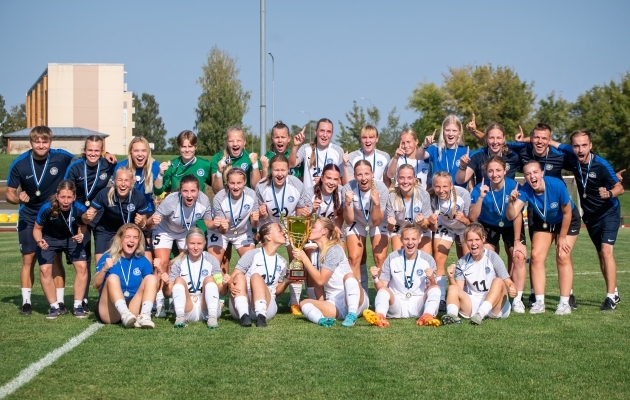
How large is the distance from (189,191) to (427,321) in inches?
112

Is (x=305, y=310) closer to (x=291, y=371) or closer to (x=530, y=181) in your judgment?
(x=291, y=371)

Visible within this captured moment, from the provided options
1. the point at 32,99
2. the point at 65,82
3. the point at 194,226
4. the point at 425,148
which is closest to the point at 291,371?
the point at 194,226

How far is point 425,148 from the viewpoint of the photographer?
927cm

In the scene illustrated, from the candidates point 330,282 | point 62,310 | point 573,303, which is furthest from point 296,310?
point 573,303

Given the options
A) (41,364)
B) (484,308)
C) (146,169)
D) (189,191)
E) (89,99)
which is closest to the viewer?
(41,364)

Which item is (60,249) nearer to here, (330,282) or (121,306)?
(121,306)

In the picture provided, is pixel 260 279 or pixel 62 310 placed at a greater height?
pixel 260 279

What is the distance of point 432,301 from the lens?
7.45 m

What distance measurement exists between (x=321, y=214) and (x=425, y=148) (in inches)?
67.8

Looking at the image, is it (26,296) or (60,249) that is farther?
(26,296)

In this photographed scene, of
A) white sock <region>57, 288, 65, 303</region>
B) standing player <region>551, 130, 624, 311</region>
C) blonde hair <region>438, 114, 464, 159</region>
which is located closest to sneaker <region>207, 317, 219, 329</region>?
white sock <region>57, 288, 65, 303</region>

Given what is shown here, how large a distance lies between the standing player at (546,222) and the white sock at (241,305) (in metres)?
2.97

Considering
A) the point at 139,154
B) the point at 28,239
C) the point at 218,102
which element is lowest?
the point at 28,239

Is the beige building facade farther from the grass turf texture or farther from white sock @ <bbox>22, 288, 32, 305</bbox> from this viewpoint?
the grass turf texture
